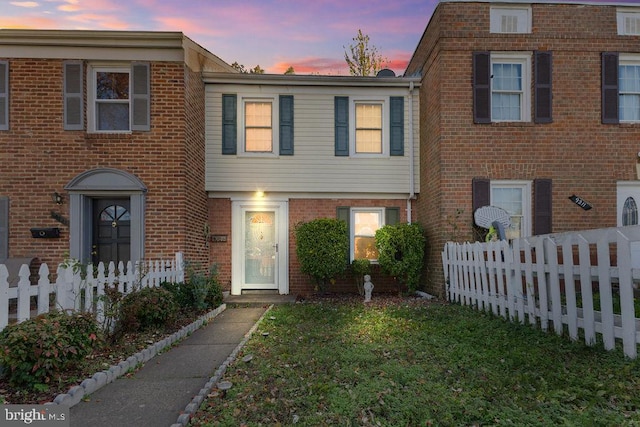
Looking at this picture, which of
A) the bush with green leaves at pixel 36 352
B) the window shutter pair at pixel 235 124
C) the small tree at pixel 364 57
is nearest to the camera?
the bush with green leaves at pixel 36 352

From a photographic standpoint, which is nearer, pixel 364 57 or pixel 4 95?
pixel 4 95

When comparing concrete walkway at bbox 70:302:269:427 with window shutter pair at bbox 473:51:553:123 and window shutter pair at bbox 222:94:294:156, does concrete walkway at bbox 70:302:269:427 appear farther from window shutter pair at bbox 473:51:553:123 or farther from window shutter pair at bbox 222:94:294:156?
window shutter pair at bbox 473:51:553:123

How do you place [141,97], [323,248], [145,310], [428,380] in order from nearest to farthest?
1. [428,380]
2. [145,310]
3. [141,97]
4. [323,248]

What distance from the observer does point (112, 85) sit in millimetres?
8570

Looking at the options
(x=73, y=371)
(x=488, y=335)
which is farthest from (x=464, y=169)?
(x=73, y=371)

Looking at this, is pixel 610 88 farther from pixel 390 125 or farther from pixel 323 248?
pixel 323 248

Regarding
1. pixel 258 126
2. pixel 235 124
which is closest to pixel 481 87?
pixel 258 126

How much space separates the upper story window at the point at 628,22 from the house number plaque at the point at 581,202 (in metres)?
3.68

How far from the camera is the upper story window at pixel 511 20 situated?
846 centimetres

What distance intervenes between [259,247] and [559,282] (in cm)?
673

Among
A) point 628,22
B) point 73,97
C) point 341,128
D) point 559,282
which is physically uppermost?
point 628,22

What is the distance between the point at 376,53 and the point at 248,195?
12585 millimetres

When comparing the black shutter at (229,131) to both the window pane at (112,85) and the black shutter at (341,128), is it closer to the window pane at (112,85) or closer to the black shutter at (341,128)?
the window pane at (112,85)

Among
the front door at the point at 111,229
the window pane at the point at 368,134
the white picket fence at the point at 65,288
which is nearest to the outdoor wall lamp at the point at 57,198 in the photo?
the front door at the point at 111,229
